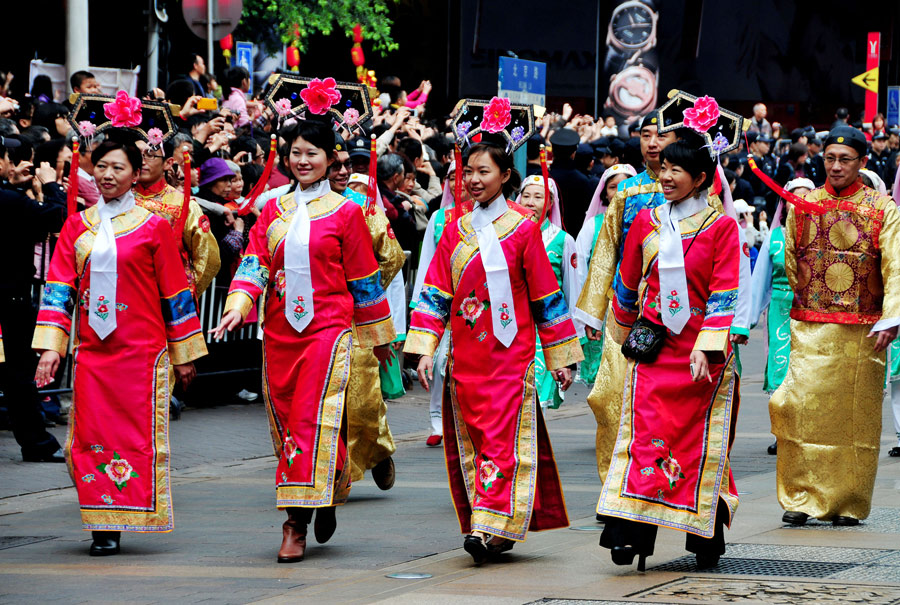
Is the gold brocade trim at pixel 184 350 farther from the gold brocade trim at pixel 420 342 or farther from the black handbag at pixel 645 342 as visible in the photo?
the black handbag at pixel 645 342

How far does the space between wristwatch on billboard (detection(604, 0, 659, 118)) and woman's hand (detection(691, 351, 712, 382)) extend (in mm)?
25186

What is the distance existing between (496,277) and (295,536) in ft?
4.38

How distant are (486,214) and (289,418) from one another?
3.84 ft

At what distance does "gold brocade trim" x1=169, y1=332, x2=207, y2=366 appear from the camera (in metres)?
6.59

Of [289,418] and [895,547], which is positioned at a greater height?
[289,418]

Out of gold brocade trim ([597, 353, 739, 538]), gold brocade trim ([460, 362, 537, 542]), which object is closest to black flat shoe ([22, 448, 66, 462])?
gold brocade trim ([460, 362, 537, 542])

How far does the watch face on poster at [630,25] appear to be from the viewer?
31125 millimetres

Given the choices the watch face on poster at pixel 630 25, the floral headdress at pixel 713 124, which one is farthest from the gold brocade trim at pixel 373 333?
the watch face on poster at pixel 630 25

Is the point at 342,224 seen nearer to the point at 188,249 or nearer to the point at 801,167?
the point at 188,249

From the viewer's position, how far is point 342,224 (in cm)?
641

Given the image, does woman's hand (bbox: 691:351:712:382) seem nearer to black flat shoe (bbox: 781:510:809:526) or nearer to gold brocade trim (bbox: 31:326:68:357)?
black flat shoe (bbox: 781:510:809:526)

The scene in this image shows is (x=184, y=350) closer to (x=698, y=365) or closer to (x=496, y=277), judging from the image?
(x=496, y=277)

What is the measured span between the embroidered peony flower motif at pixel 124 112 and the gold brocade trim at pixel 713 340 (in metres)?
2.82

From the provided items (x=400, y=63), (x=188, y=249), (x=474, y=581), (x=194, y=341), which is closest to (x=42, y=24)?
(x=400, y=63)
